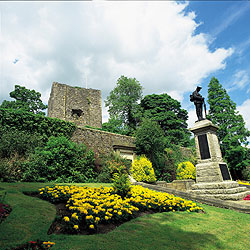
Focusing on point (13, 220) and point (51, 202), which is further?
point (51, 202)

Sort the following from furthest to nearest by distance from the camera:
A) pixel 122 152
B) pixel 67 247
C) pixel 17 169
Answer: pixel 122 152 → pixel 17 169 → pixel 67 247

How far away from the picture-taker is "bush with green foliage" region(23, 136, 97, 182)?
8672mm

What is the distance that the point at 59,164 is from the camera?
974 cm

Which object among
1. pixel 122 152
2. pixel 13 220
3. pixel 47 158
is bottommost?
pixel 13 220

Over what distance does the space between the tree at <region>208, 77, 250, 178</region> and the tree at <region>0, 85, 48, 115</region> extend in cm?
2753

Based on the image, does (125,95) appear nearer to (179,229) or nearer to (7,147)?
(7,147)

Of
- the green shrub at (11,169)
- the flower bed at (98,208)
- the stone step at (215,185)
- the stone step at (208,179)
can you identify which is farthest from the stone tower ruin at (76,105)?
the flower bed at (98,208)

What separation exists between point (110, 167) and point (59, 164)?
311cm

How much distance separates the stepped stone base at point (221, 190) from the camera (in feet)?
27.1

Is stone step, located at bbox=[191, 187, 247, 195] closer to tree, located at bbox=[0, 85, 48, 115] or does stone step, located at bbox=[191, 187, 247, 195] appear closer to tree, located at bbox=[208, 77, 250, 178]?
tree, located at bbox=[208, 77, 250, 178]

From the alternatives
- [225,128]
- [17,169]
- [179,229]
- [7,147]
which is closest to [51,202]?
[179,229]

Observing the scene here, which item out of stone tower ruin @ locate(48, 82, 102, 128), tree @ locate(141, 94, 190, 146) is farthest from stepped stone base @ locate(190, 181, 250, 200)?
stone tower ruin @ locate(48, 82, 102, 128)

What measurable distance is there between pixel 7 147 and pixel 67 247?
8095 mm

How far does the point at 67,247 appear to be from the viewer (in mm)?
2545
